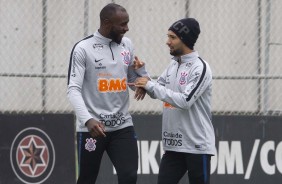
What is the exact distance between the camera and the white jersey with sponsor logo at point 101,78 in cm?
731

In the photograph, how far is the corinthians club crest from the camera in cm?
934

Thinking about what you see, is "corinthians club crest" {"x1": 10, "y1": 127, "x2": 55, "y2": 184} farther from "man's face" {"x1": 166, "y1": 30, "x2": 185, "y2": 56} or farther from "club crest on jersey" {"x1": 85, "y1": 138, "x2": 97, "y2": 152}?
"man's face" {"x1": 166, "y1": 30, "x2": 185, "y2": 56}

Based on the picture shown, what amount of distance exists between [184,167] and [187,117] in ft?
1.50

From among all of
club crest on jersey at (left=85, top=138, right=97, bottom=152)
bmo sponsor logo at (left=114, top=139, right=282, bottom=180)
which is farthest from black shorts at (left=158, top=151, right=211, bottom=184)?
bmo sponsor logo at (left=114, top=139, right=282, bottom=180)

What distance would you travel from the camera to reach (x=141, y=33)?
10055mm

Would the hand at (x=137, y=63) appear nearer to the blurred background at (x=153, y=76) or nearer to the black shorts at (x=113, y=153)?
the black shorts at (x=113, y=153)

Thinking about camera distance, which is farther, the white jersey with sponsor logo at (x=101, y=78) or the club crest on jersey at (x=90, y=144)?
the club crest on jersey at (x=90, y=144)

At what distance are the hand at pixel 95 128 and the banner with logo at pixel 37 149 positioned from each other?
2.45 meters

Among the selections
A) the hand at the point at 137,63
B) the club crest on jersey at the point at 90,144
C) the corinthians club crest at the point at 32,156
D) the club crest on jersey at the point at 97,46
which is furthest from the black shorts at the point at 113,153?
the corinthians club crest at the point at 32,156

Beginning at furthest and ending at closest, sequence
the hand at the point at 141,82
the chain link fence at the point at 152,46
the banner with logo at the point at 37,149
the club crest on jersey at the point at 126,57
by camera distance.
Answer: the chain link fence at the point at 152,46
the banner with logo at the point at 37,149
the club crest on jersey at the point at 126,57
the hand at the point at 141,82

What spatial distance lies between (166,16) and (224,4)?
738mm

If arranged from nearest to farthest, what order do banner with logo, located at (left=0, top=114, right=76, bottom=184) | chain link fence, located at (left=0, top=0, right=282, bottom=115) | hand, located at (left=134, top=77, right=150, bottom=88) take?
1. hand, located at (left=134, top=77, right=150, bottom=88)
2. banner with logo, located at (left=0, top=114, right=76, bottom=184)
3. chain link fence, located at (left=0, top=0, right=282, bottom=115)

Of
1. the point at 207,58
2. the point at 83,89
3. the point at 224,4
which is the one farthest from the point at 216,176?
the point at 83,89

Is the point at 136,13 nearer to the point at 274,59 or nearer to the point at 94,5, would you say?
the point at 94,5
